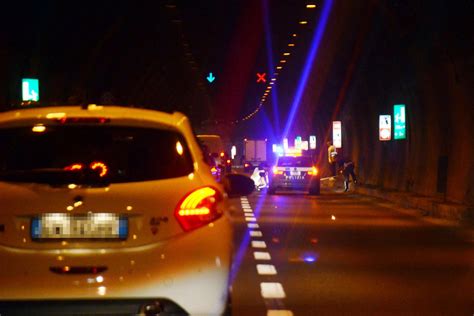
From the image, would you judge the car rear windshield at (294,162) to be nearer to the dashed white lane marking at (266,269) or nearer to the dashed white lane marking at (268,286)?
the dashed white lane marking at (268,286)

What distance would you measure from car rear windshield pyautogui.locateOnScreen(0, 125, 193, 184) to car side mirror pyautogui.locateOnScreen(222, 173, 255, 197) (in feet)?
7.49

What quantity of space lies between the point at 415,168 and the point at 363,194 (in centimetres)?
482

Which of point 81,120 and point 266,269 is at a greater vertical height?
point 81,120

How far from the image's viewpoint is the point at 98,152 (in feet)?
24.7

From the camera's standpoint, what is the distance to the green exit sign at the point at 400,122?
39.9 metres

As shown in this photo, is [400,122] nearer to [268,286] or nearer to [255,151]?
[268,286]

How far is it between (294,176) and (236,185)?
32.7m

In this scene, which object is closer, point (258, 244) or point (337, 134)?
point (258, 244)

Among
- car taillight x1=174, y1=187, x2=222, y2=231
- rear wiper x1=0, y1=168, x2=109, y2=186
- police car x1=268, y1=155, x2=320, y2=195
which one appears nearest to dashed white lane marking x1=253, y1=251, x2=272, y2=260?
car taillight x1=174, y1=187, x2=222, y2=231

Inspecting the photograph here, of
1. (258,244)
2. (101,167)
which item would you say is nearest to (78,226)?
(101,167)

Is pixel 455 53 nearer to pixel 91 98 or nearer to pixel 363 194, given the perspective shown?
pixel 363 194

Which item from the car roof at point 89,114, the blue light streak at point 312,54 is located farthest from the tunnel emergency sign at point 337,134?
the car roof at point 89,114

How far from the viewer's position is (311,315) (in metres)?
10.6

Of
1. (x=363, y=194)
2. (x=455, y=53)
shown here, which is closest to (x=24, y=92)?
(x=363, y=194)
